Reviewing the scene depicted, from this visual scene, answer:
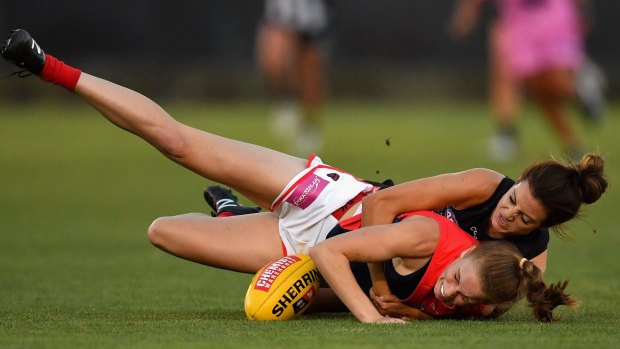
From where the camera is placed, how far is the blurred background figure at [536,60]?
42.2 feet

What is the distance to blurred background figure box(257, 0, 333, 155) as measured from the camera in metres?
16.4

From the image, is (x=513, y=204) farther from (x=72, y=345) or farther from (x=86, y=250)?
(x=86, y=250)

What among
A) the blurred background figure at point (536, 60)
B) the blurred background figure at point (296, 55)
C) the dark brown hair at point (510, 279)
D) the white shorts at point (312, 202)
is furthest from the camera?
the blurred background figure at point (296, 55)

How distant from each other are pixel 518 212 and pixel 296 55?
1183 cm

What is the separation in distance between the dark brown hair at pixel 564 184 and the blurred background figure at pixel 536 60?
7112mm

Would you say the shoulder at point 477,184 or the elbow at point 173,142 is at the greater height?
the shoulder at point 477,184

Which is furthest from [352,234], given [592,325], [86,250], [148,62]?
[148,62]

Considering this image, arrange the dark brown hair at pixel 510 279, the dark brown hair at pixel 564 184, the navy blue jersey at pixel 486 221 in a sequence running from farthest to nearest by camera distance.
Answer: the navy blue jersey at pixel 486 221 → the dark brown hair at pixel 564 184 → the dark brown hair at pixel 510 279

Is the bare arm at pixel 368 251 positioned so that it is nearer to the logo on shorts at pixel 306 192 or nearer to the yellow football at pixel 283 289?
the yellow football at pixel 283 289

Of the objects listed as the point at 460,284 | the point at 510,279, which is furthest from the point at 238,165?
the point at 510,279

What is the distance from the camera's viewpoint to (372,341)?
472 centimetres

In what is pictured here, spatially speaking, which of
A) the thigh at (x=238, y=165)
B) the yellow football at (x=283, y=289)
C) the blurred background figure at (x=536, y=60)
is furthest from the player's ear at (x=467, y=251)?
the blurred background figure at (x=536, y=60)

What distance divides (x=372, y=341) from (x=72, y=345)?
45.8 inches

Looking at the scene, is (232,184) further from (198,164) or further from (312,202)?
(312,202)
